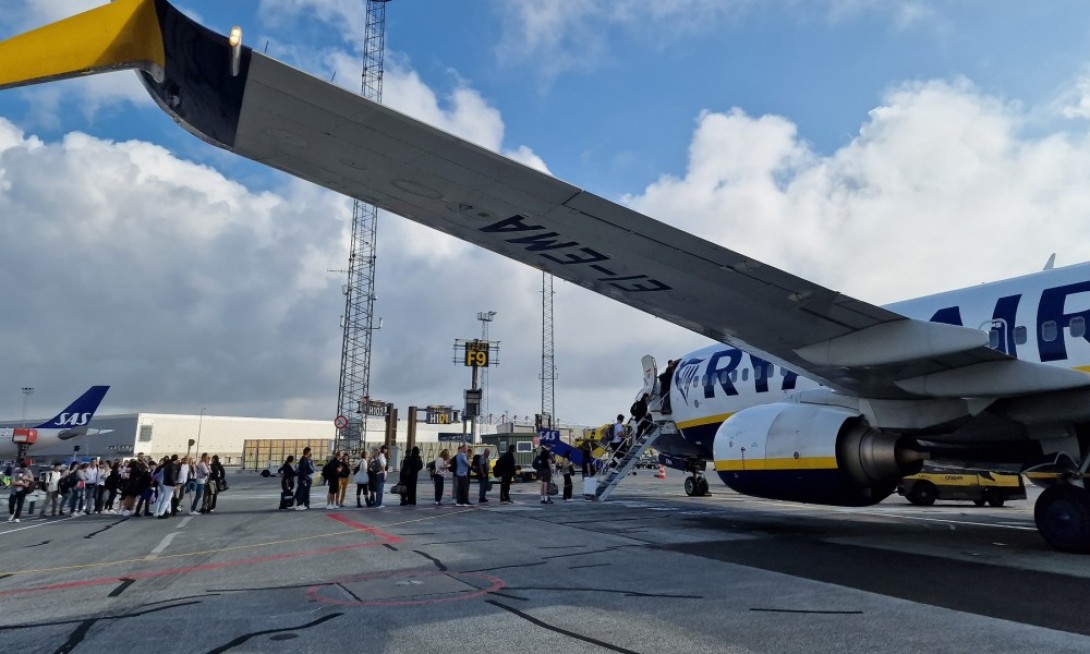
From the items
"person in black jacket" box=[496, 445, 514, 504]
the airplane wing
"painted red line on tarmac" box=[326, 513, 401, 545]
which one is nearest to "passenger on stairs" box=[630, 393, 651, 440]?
"person in black jacket" box=[496, 445, 514, 504]

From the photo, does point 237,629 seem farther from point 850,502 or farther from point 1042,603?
point 850,502

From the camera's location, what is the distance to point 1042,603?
530cm

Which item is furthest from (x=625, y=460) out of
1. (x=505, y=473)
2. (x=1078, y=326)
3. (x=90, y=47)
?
(x=90, y=47)

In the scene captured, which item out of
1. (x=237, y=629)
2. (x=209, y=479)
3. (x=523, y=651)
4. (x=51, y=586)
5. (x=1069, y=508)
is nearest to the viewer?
(x=523, y=651)

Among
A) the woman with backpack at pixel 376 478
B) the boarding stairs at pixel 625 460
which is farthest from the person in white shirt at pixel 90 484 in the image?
Answer: the boarding stairs at pixel 625 460

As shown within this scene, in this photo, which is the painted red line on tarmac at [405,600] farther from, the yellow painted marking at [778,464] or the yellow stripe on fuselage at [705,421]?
the yellow stripe on fuselage at [705,421]

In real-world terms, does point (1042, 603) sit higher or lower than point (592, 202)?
lower

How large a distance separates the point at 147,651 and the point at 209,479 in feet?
45.3

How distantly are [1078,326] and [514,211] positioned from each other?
7.77m

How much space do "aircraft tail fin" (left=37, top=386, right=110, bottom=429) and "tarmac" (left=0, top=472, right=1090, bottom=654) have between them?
114 ft

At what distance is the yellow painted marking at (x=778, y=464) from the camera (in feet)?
30.6

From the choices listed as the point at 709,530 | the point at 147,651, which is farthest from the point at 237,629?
the point at 709,530

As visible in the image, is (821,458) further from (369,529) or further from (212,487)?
(212,487)

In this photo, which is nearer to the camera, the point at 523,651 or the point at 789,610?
the point at 523,651
